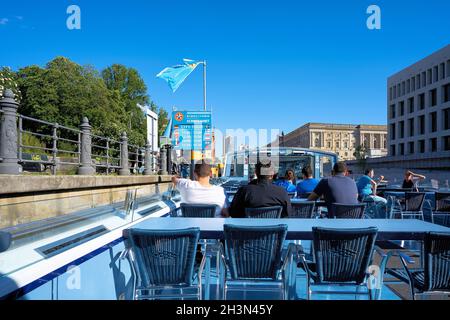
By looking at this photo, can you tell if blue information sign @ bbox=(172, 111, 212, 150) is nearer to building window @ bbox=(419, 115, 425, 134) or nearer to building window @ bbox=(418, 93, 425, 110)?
building window @ bbox=(419, 115, 425, 134)

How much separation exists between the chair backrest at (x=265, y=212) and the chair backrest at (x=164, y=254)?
5.41 feet

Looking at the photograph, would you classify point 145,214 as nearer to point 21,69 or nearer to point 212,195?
point 212,195

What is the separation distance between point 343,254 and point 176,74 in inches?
771

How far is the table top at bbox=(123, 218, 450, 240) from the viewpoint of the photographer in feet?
11.0

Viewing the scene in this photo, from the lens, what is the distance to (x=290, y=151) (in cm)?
1297

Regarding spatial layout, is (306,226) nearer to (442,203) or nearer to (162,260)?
(162,260)

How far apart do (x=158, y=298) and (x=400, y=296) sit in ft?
8.24

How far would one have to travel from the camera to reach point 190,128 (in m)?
19.4

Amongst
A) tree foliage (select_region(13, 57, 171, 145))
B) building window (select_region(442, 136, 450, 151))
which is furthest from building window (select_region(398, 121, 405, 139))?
tree foliage (select_region(13, 57, 171, 145))

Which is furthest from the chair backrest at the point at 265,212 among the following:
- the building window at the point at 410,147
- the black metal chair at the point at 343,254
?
the building window at the point at 410,147

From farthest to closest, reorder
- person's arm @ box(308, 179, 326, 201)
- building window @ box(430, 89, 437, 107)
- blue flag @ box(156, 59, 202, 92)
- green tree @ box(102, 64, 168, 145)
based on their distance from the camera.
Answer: building window @ box(430, 89, 437, 107), green tree @ box(102, 64, 168, 145), blue flag @ box(156, 59, 202, 92), person's arm @ box(308, 179, 326, 201)

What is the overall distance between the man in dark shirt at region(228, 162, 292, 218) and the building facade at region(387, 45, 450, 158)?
5484cm

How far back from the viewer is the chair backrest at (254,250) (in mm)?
3084
